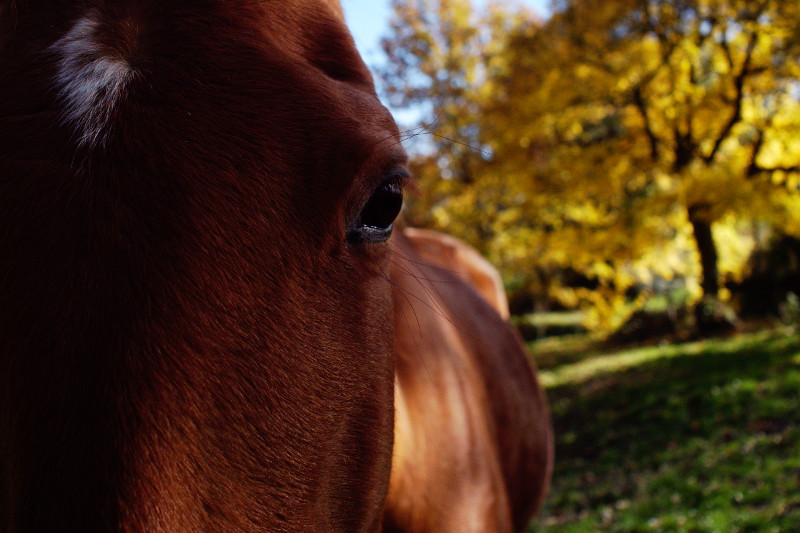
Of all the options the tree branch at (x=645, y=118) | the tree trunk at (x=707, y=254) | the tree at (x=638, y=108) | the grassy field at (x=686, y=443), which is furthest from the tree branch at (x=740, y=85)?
the grassy field at (x=686, y=443)

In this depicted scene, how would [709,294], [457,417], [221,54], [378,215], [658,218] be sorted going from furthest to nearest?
[709,294], [658,218], [457,417], [378,215], [221,54]

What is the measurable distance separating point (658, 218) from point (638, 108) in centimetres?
217

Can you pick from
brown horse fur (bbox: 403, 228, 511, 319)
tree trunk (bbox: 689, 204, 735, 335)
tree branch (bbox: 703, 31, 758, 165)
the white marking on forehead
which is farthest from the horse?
tree trunk (bbox: 689, 204, 735, 335)

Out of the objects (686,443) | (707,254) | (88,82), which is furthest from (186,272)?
(707,254)

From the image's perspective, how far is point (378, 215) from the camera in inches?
49.8

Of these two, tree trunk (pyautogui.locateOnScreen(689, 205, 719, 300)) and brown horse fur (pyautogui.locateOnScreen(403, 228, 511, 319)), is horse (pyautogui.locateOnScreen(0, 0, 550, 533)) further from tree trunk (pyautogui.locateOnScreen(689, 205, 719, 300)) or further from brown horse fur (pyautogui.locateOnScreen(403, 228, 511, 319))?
tree trunk (pyautogui.locateOnScreen(689, 205, 719, 300))

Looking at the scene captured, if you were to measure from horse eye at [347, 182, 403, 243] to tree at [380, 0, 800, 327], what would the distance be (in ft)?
28.4

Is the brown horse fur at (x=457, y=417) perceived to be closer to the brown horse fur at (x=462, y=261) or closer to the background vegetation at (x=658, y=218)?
the brown horse fur at (x=462, y=261)

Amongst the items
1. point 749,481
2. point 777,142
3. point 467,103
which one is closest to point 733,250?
point 777,142

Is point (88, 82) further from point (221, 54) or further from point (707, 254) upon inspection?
point (707, 254)

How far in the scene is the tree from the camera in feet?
31.8

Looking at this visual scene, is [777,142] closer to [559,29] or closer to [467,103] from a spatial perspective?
[559,29]

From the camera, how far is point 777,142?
33.4 feet

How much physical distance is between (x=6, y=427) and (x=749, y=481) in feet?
20.5
